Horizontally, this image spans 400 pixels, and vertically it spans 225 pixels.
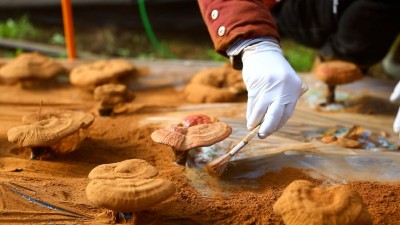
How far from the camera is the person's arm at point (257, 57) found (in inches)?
98.7

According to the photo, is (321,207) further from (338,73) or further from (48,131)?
(338,73)

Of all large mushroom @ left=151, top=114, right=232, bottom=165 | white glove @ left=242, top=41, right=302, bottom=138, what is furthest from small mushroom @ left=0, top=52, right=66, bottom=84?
white glove @ left=242, top=41, right=302, bottom=138

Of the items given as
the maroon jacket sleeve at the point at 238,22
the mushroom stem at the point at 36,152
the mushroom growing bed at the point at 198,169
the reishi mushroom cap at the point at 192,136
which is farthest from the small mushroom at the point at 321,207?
the mushroom stem at the point at 36,152

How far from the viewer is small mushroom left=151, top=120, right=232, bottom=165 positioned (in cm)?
242

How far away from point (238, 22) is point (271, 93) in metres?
0.46

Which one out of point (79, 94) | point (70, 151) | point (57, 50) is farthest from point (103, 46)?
point (70, 151)

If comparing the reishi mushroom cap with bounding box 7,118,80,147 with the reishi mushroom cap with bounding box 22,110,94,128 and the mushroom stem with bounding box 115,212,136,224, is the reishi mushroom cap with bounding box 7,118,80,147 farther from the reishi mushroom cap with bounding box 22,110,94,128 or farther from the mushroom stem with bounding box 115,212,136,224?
the mushroom stem with bounding box 115,212,136,224

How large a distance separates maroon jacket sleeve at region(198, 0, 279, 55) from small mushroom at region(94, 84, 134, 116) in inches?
32.4

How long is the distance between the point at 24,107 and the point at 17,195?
1342mm

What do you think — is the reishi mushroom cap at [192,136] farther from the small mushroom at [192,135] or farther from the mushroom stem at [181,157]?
the mushroom stem at [181,157]

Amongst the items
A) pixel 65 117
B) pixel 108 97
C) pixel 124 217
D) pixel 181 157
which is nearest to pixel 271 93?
pixel 181 157

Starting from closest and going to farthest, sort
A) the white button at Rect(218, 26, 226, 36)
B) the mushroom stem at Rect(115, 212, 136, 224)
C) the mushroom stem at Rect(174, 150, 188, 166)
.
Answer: the mushroom stem at Rect(115, 212, 136, 224), the mushroom stem at Rect(174, 150, 188, 166), the white button at Rect(218, 26, 226, 36)

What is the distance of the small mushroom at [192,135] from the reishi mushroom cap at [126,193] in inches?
18.8

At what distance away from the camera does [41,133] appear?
8.20 ft
